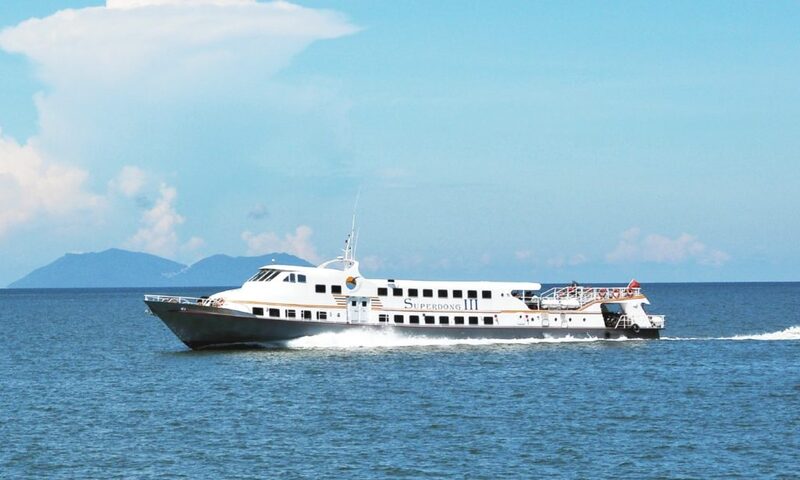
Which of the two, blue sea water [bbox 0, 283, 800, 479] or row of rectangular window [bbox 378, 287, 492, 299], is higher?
row of rectangular window [bbox 378, 287, 492, 299]

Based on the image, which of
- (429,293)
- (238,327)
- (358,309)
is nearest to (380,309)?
(358,309)

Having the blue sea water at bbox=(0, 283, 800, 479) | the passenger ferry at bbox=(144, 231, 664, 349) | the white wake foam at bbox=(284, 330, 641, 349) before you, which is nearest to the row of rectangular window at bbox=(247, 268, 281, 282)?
the passenger ferry at bbox=(144, 231, 664, 349)

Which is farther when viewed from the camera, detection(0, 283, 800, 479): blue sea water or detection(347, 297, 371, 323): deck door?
detection(347, 297, 371, 323): deck door

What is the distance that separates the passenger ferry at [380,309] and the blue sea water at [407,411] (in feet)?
3.27

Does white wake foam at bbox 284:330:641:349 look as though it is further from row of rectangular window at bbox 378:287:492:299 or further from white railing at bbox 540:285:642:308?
white railing at bbox 540:285:642:308

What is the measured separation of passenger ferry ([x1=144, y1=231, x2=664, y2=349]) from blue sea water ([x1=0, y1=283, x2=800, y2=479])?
995mm

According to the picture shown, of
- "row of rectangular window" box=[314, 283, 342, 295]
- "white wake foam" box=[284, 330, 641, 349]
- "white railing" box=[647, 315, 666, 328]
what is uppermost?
Result: "row of rectangular window" box=[314, 283, 342, 295]

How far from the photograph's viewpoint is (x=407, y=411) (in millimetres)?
44594

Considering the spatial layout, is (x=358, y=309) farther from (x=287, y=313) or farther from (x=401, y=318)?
(x=287, y=313)

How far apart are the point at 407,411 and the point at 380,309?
19.5m

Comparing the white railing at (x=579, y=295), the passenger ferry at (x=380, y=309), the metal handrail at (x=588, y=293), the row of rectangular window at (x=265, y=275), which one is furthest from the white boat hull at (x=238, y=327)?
the metal handrail at (x=588, y=293)

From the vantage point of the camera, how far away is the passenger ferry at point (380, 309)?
200 feet

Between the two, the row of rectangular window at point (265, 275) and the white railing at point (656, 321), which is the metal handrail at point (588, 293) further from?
the row of rectangular window at point (265, 275)

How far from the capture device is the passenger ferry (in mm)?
61094
